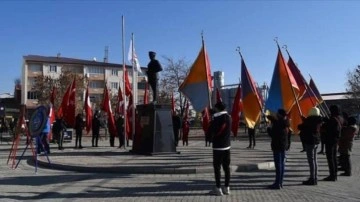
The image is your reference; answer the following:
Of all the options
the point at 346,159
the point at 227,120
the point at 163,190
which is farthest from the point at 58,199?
the point at 346,159

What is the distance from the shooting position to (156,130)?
61.5 ft

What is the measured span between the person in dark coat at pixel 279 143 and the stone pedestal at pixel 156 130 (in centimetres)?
797

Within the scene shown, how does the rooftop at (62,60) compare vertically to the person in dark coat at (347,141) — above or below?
above

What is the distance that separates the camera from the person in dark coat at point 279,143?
11.2 metres

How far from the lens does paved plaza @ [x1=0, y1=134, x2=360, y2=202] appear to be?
10219mm

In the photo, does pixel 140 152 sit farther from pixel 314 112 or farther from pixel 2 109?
pixel 2 109

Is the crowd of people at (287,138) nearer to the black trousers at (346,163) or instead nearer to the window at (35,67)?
the black trousers at (346,163)

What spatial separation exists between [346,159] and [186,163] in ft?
16.3

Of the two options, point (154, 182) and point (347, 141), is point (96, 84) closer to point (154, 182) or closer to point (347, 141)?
point (347, 141)

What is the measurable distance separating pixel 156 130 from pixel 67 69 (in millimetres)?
73928

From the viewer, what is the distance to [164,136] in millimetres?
18906

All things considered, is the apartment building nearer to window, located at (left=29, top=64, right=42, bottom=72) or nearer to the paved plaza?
window, located at (left=29, top=64, right=42, bottom=72)

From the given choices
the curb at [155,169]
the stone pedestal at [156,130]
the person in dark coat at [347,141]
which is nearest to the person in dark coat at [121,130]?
the stone pedestal at [156,130]

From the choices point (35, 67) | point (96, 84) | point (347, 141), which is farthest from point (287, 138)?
point (96, 84)
